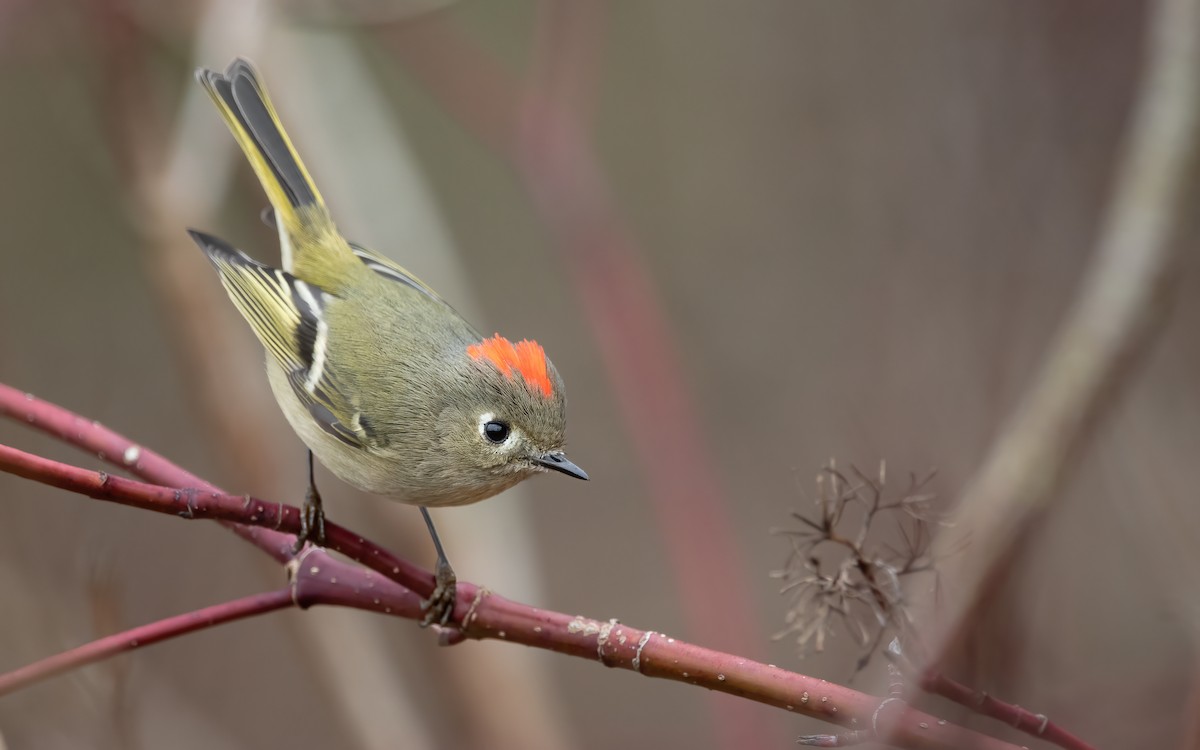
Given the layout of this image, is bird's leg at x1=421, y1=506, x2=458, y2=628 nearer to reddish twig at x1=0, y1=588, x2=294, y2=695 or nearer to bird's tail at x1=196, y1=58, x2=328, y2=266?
reddish twig at x1=0, y1=588, x2=294, y2=695

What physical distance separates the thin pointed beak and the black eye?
0.10 m

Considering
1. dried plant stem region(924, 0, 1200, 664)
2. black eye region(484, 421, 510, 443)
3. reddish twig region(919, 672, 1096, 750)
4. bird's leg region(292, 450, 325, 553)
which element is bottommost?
reddish twig region(919, 672, 1096, 750)

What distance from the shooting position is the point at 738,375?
19.0 feet

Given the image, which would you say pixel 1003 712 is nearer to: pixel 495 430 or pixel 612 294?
pixel 495 430

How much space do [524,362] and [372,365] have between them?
21.9 inches

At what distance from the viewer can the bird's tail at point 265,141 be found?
3.00m

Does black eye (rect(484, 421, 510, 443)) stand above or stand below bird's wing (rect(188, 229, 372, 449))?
below

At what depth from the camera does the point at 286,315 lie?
9.65 ft

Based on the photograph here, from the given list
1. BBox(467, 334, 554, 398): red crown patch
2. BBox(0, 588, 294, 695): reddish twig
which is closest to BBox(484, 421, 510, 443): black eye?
BBox(467, 334, 554, 398): red crown patch

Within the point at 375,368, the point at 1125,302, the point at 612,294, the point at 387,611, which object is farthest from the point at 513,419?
the point at 1125,302

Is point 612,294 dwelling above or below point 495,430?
above

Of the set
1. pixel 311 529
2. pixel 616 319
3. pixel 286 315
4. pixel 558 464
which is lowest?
pixel 311 529

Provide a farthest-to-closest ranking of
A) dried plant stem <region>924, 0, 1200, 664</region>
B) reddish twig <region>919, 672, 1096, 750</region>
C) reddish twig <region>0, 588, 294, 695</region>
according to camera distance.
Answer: dried plant stem <region>924, 0, 1200, 664</region> < reddish twig <region>0, 588, 294, 695</region> < reddish twig <region>919, 672, 1096, 750</region>

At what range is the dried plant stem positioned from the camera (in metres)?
2.68
